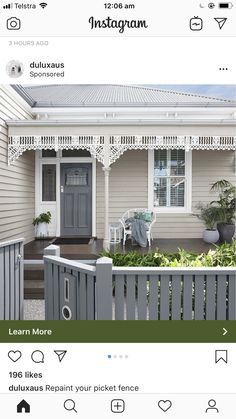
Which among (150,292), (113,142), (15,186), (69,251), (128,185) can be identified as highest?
(113,142)

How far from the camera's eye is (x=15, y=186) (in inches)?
259

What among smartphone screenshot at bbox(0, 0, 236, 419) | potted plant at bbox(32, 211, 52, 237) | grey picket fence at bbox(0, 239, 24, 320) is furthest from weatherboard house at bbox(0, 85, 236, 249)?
smartphone screenshot at bbox(0, 0, 236, 419)

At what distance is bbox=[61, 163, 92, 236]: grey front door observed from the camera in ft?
26.8

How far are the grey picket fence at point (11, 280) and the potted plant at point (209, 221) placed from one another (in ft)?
17.3

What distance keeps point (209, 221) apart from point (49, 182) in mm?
4229

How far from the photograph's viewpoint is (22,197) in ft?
23.3
